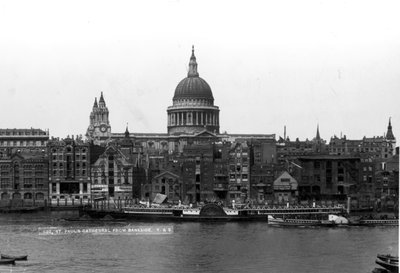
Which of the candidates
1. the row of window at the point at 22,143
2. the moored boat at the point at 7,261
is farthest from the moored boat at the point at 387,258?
the row of window at the point at 22,143

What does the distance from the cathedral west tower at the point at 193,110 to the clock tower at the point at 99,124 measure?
941cm

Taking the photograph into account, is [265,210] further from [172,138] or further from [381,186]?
[172,138]

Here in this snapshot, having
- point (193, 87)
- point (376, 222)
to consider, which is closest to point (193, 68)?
point (193, 87)

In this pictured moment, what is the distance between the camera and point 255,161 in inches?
3999

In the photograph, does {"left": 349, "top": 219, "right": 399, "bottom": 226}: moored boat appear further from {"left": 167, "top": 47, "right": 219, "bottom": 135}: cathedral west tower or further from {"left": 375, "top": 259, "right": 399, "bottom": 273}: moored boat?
{"left": 167, "top": 47, "right": 219, "bottom": 135}: cathedral west tower

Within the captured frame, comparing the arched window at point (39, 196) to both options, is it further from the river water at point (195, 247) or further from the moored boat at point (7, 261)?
the moored boat at point (7, 261)

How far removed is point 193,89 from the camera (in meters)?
137

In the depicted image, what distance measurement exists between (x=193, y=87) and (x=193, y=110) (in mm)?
3851

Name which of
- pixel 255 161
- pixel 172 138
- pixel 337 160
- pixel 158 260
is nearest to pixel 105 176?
pixel 255 161

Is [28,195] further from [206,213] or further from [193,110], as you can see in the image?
[193,110]

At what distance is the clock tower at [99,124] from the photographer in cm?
13391

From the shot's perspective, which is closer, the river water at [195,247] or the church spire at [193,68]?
the river water at [195,247]

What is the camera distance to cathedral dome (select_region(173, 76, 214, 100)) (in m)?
136

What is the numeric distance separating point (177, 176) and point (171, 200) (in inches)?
120
